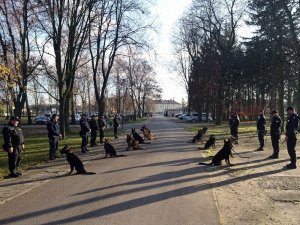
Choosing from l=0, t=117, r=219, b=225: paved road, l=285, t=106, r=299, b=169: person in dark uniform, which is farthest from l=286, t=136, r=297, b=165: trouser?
l=0, t=117, r=219, b=225: paved road

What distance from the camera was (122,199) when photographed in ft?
30.7

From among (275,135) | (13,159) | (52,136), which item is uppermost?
(52,136)

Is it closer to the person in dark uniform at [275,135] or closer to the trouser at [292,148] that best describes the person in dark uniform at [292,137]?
the trouser at [292,148]

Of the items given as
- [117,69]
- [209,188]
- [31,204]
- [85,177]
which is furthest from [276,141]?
[117,69]

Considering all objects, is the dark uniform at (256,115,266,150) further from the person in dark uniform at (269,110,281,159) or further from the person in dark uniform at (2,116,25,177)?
the person in dark uniform at (2,116,25,177)

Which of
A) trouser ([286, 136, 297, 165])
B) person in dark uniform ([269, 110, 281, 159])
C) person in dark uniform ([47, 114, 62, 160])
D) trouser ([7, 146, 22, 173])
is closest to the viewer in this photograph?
trouser ([7, 146, 22, 173])

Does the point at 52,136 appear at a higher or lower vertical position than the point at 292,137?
higher

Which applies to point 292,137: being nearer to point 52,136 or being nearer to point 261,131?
point 261,131

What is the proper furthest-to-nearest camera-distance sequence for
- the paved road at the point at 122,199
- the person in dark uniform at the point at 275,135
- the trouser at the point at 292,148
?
1. the person in dark uniform at the point at 275,135
2. the trouser at the point at 292,148
3. the paved road at the point at 122,199

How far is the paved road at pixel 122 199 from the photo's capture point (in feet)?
25.5

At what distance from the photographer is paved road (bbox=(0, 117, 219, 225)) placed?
7766mm

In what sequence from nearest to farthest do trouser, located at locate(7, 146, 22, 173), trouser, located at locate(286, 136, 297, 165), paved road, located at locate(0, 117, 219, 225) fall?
paved road, located at locate(0, 117, 219, 225), trouser, located at locate(7, 146, 22, 173), trouser, located at locate(286, 136, 297, 165)

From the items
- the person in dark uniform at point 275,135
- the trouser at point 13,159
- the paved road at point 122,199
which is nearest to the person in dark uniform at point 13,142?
the trouser at point 13,159

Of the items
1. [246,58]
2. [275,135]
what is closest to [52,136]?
[275,135]
